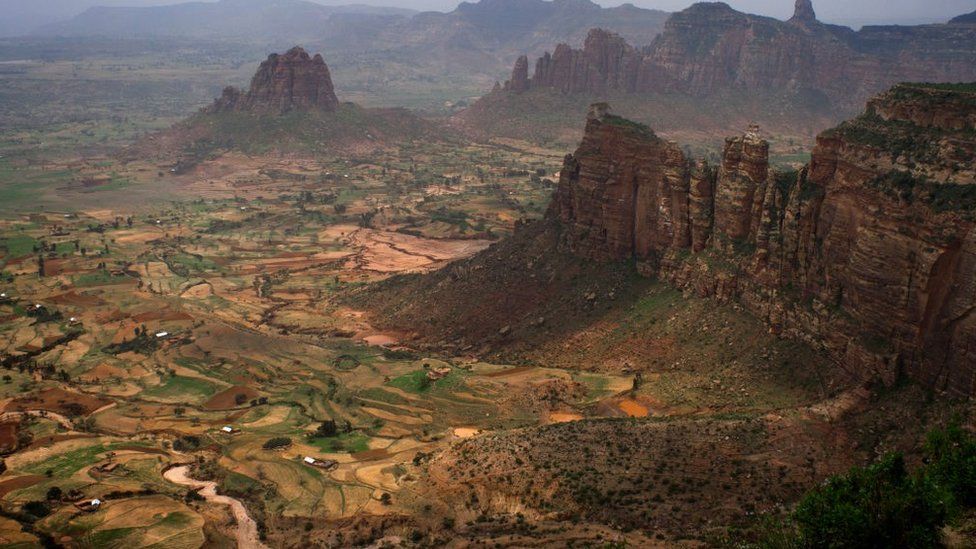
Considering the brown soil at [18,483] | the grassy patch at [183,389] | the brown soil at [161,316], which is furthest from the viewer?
Result: the brown soil at [161,316]

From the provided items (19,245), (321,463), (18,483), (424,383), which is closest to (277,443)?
(321,463)

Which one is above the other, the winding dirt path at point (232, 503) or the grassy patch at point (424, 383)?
the grassy patch at point (424, 383)

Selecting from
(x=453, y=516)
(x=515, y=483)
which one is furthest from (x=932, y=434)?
(x=453, y=516)

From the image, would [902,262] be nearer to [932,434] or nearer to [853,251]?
[853,251]

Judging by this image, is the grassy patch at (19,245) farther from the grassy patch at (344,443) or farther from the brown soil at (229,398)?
the grassy patch at (344,443)

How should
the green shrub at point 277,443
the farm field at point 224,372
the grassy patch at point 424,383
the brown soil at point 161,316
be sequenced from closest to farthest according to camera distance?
the farm field at point 224,372 < the green shrub at point 277,443 < the grassy patch at point 424,383 < the brown soil at point 161,316

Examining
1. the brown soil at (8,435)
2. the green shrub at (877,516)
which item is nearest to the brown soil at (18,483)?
the brown soil at (8,435)

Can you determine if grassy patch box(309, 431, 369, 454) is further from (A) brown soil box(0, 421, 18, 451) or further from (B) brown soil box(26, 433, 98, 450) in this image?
(A) brown soil box(0, 421, 18, 451)
